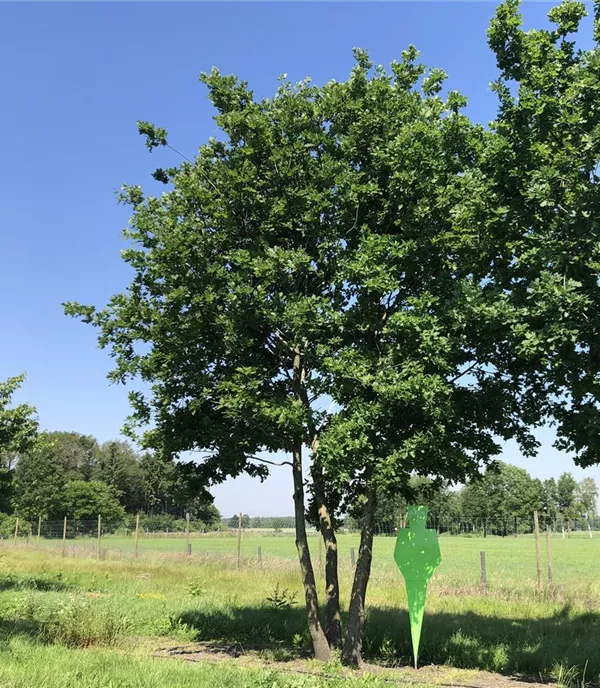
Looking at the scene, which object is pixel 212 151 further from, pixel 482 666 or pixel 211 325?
pixel 482 666

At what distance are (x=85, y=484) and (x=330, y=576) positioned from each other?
76.6 meters

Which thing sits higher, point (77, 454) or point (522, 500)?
point (77, 454)

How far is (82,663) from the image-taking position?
24.2 feet

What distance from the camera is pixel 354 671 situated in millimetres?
8617

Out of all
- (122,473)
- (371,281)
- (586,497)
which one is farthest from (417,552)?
(586,497)

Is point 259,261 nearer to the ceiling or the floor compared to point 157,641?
nearer to the ceiling

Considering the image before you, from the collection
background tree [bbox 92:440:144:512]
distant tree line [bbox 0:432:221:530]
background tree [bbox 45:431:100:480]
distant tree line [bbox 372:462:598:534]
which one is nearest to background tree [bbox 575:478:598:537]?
distant tree line [bbox 372:462:598:534]

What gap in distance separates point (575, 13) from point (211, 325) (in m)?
6.50

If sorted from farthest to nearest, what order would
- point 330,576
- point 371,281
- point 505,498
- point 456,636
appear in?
point 505,498
point 456,636
point 330,576
point 371,281

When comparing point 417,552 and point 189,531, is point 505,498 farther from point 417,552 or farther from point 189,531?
point 417,552

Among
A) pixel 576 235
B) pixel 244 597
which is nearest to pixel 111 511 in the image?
pixel 244 597

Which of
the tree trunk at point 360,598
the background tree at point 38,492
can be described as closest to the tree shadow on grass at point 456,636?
the tree trunk at point 360,598

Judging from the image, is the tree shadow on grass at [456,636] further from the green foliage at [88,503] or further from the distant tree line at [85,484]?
the green foliage at [88,503]

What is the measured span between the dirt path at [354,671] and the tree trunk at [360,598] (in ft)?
0.96
